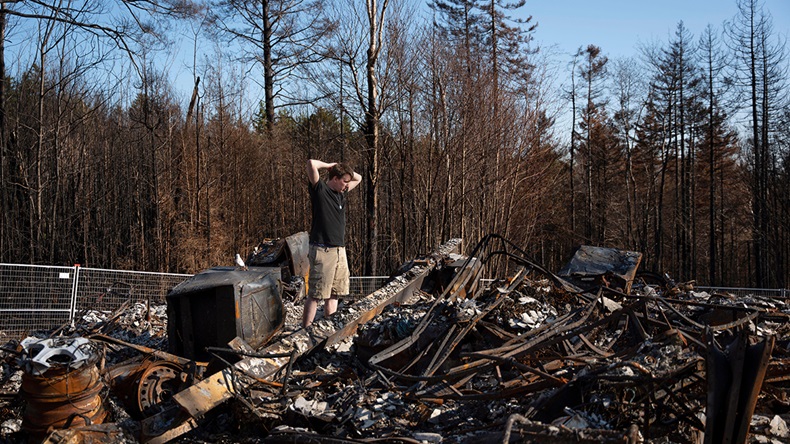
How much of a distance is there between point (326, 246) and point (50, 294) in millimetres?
5237

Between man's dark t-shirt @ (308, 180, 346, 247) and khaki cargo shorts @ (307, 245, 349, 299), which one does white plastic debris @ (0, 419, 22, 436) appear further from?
man's dark t-shirt @ (308, 180, 346, 247)

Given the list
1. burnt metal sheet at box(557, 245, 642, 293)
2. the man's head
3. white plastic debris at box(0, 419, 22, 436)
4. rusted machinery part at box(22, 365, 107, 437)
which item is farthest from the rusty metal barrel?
burnt metal sheet at box(557, 245, 642, 293)

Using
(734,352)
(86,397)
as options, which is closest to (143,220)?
(86,397)

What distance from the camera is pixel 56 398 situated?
3.62 m

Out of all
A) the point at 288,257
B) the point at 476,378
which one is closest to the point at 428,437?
the point at 476,378

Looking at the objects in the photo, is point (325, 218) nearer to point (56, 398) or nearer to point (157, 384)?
point (157, 384)

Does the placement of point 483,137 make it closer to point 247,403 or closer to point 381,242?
point 381,242

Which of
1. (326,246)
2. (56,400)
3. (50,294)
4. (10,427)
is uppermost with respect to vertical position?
(326,246)

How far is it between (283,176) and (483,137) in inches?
376

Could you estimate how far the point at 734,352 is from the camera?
105 inches

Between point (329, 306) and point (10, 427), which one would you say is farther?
point (329, 306)

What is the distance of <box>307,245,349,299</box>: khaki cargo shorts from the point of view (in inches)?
223

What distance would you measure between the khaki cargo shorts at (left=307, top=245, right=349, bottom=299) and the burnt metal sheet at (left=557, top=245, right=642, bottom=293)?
2674mm

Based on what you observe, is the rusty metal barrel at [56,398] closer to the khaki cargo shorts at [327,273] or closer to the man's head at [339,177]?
the khaki cargo shorts at [327,273]
